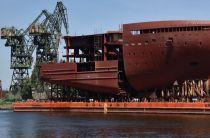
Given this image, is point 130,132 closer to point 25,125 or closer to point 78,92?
point 25,125

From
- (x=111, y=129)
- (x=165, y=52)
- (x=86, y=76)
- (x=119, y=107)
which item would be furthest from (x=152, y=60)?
(x=111, y=129)

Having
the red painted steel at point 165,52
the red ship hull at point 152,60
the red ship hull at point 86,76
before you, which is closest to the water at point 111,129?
the red painted steel at point 165,52

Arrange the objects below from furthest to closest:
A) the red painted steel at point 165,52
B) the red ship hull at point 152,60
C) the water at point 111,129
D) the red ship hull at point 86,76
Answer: the red ship hull at point 86,76 → the red ship hull at point 152,60 → the red painted steel at point 165,52 → the water at point 111,129

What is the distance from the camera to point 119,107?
90125 millimetres

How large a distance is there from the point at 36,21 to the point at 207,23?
2426 inches

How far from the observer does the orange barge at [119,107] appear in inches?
3280

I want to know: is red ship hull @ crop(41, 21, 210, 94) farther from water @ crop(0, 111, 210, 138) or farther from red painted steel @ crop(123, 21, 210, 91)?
water @ crop(0, 111, 210, 138)

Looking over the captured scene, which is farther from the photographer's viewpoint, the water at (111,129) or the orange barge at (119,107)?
the orange barge at (119,107)

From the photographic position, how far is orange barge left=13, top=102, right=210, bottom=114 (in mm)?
→ 83312

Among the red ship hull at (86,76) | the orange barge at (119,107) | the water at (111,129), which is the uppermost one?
the red ship hull at (86,76)

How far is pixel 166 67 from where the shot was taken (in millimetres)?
86625

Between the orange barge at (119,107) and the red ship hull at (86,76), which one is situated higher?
the red ship hull at (86,76)

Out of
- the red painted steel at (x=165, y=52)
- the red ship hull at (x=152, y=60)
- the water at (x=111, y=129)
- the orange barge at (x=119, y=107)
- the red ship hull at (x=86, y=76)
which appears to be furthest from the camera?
the red ship hull at (x=86, y=76)

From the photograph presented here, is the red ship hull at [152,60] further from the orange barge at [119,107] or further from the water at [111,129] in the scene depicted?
the water at [111,129]
